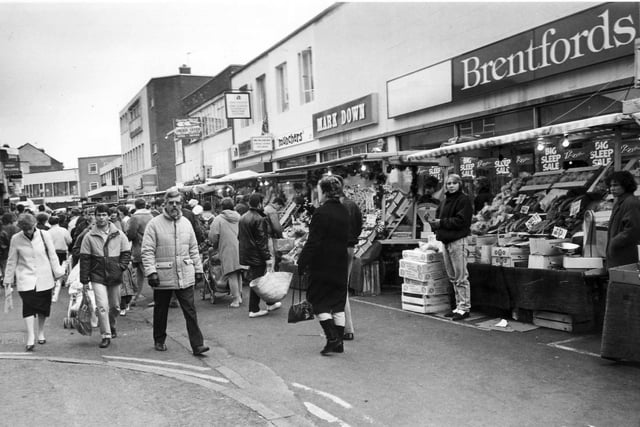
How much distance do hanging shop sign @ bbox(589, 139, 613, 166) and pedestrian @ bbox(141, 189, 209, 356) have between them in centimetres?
691

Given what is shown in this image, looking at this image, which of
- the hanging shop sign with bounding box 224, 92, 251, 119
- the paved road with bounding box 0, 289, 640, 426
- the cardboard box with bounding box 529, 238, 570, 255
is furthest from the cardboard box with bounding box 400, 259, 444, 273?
the hanging shop sign with bounding box 224, 92, 251, 119

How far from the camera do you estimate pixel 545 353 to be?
6176mm

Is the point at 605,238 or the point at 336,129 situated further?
the point at 336,129

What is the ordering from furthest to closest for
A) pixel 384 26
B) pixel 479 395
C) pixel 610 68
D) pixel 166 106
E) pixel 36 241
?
1. pixel 166 106
2. pixel 384 26
3. pixel 610 68
4. pixel 36 241
5. pixel 479 395

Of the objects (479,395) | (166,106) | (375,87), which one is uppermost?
(166,106)

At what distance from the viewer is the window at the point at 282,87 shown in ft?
75.6

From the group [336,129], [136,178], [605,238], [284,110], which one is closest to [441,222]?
[605,238]

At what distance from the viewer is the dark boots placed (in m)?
6.30

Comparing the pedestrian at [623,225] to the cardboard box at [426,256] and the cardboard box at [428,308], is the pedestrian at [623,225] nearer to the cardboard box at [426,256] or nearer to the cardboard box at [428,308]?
the cardboard box at [426,256]

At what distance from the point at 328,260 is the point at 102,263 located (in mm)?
3045

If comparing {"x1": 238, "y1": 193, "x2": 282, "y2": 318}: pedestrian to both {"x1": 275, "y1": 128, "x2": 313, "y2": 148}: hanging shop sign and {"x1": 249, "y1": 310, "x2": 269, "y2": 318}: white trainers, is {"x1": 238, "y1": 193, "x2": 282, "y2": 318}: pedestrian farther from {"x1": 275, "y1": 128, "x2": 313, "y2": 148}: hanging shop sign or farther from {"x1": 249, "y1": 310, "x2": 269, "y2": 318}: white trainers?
{"x1": 275, "y1": 128, "x2": 313, "y2": 148}: hanging shop sign

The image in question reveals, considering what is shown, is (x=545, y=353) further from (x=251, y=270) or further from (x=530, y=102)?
(x=530, y=102)

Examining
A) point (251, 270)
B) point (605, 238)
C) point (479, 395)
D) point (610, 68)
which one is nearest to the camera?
point (479, 395)

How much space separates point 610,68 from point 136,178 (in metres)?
52.2
